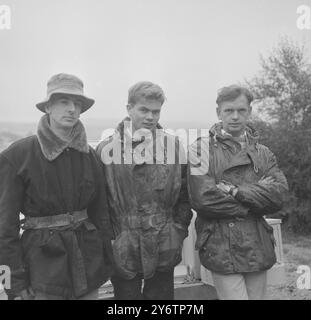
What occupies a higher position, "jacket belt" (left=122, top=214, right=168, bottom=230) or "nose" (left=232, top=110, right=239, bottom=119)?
"nose" (left=232, top=110, right=239, bottom=119)

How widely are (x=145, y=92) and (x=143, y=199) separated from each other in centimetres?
66

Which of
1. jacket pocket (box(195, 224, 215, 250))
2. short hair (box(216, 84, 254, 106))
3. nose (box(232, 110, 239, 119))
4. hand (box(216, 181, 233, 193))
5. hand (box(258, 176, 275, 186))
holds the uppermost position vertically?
short hair (box(216, 84, 254, 106))

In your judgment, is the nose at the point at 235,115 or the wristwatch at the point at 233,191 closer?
the wristwatch at the point at 233,191

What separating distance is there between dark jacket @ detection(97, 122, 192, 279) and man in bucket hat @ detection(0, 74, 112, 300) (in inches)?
3.9

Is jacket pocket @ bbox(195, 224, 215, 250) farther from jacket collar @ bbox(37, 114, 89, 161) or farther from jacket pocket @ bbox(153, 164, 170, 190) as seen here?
jacket collar @ bbox(37, 114, 89, 161)

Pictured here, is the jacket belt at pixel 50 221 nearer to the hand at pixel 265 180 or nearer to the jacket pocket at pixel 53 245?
the jacket pocket at pixel 53 245

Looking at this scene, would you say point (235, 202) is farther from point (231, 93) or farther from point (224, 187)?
point (231, 93)

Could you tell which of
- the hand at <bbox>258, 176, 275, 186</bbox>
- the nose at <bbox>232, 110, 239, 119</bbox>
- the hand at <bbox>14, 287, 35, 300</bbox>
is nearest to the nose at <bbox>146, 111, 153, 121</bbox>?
the nose at <bbox>232, 110, 239, 119</bbox>

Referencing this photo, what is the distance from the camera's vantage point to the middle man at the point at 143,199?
2.49 metres

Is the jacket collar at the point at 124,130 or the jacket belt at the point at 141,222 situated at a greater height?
the jacket collar at the point at 124,130

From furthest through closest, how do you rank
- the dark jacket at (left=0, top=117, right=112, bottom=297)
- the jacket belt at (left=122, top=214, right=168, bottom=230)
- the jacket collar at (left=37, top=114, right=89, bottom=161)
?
the jacket belt at (left=122, top=214, right=168, bottom=230) < the jacket collar at (left=37, top=114, right=89, bottom=161) < the dark jacket at (left=0, top=117, right=112, bottom=297)

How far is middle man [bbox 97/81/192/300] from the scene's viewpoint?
249 cm

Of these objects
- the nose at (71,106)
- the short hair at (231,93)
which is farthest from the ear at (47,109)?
the short hair at (231,93)
